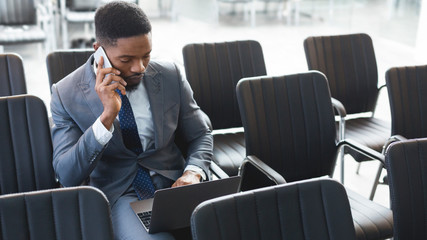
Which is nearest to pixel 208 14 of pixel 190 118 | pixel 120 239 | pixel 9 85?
pixel 9 85

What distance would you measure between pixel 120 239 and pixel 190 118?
616 millimetres

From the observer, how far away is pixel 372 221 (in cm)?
232

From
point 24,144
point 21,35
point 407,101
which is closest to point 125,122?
point 24,144

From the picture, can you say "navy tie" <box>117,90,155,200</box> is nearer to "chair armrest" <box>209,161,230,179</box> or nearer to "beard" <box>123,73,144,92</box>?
"beard" <box>123,73,144,92</box>

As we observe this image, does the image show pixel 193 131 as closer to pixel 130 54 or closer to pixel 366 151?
pixel 130 54

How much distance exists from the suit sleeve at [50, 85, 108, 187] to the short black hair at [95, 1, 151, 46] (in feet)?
1.09

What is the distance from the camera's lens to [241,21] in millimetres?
6453

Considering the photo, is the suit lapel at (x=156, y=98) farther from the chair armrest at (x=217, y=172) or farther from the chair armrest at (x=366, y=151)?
the chair armrest at (x=366, y=151)

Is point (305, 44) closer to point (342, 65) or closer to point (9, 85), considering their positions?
point (342, 65)

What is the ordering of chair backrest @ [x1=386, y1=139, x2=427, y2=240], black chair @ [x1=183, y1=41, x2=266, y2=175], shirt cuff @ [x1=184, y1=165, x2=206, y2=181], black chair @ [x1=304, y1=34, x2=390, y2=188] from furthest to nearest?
1. black chair @ [x1=304, y1=34, x2=390, y2=188]
2. black chair @ [x1=183, y1=41, x2=266, y2=175]
3. shirt cuff @ [x1=184, y1=165, x2=206, y2=181]
4. chair backrest @ [x1=386, y1=139, x2=427, y2=240]

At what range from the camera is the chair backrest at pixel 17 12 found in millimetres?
5797

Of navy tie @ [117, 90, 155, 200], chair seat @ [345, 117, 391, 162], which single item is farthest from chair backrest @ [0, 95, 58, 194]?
chair seat @ [345, 117, 391, 162]

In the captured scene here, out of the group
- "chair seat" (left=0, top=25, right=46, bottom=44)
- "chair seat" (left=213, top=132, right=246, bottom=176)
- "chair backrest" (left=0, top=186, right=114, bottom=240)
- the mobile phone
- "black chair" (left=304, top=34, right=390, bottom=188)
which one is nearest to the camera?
"chair backrest" (left=0, top=186, right=114, bottom=240)

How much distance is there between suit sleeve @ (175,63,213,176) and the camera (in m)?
2.34
